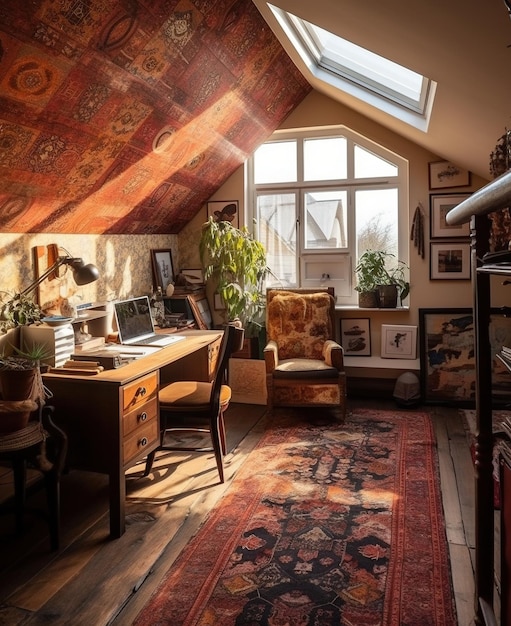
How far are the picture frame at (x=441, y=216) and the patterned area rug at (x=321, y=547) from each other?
1.98 metres

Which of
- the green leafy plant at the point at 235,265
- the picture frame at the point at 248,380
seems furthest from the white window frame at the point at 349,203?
the picture frame at the point at 248,380

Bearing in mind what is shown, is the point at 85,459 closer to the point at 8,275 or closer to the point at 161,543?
the point at 161,543

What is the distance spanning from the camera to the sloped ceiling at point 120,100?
7.55 ft

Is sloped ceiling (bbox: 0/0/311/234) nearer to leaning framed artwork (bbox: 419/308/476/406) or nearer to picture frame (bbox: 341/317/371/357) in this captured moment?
picture frame (bbox: 341/317/371/357)

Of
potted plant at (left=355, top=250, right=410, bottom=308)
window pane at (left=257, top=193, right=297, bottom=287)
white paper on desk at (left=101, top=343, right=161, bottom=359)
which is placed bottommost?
white paper on desk at (left=101, top=343, right=161, bottom=359)

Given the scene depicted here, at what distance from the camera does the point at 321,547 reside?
8.25 feet

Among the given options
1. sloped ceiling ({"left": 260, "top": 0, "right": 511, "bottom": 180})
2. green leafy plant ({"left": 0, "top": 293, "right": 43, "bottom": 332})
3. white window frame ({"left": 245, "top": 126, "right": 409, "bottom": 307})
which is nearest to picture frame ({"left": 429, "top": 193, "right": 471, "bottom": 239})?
white window frame ({"left": 245, "top": 126, "right": 409, "bottom": 307})

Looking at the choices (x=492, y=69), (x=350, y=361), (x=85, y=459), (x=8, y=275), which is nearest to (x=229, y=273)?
(x=350, y=361)

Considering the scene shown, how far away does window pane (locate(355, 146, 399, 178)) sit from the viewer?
16.5 ft

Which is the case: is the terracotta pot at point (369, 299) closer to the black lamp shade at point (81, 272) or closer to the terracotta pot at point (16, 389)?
the black lamp shade at point (81, 272)

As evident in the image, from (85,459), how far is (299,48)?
10.1ft

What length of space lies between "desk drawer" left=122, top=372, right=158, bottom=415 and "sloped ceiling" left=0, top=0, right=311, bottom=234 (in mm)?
1234

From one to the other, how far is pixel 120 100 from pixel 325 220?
8.99ft

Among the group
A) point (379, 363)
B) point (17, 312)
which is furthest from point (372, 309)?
point (17, 312)
